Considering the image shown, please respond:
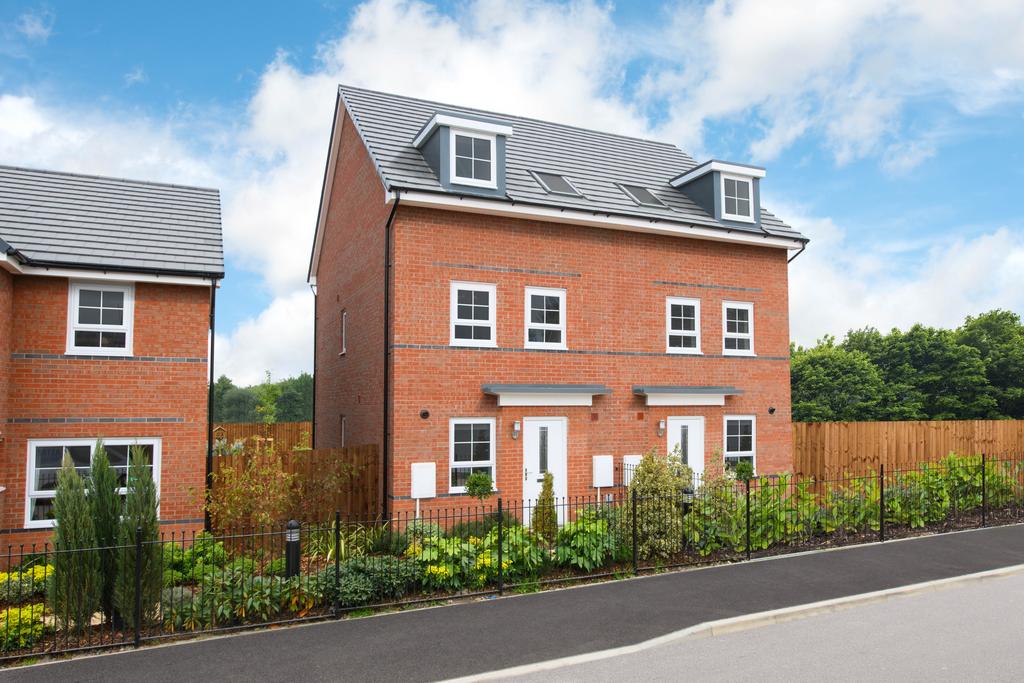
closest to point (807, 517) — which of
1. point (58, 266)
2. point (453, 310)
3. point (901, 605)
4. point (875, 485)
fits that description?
point (875, 485)

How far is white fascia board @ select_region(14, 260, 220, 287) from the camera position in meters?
A: 12.5

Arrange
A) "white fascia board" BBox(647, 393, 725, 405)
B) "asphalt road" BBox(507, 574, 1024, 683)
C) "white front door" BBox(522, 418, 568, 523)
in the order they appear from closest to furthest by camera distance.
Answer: "asphalt road" BBox(507, 574, 1024, 683) → "white front door" BBox(522, 418, 568, 523) → "white fascia board" BBox(647, 393, 725, 405)

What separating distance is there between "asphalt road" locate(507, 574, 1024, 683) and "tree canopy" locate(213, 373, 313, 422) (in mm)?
47364

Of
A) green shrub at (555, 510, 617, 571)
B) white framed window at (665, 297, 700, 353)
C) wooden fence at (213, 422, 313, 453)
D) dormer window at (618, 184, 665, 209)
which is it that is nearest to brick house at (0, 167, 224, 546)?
wooden fence at (213, 422, 313, 453)

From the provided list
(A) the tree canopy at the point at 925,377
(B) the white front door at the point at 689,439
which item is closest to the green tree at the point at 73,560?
(B) the white front door at the point at 689,439

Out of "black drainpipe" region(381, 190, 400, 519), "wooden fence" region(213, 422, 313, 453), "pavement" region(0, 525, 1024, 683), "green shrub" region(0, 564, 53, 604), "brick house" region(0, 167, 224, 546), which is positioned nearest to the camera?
"pavement" region(0, 525, 1024, 683)

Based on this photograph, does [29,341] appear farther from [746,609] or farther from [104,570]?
[746,609]

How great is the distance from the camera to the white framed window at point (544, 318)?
1566 centimetres

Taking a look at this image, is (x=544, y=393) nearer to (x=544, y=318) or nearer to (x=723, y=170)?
(x=544, y=318)

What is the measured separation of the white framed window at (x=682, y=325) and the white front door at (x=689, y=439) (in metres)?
1.69

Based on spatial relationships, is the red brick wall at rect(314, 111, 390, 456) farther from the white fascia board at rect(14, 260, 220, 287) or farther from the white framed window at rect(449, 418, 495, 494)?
the white fascia board at rect(14, 260, 220, 287)

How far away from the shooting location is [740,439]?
17.9 metres

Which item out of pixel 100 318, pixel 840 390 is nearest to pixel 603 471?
pixel 100 318

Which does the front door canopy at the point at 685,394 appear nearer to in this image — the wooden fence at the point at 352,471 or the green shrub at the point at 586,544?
the green shrub at the point at 586,544
